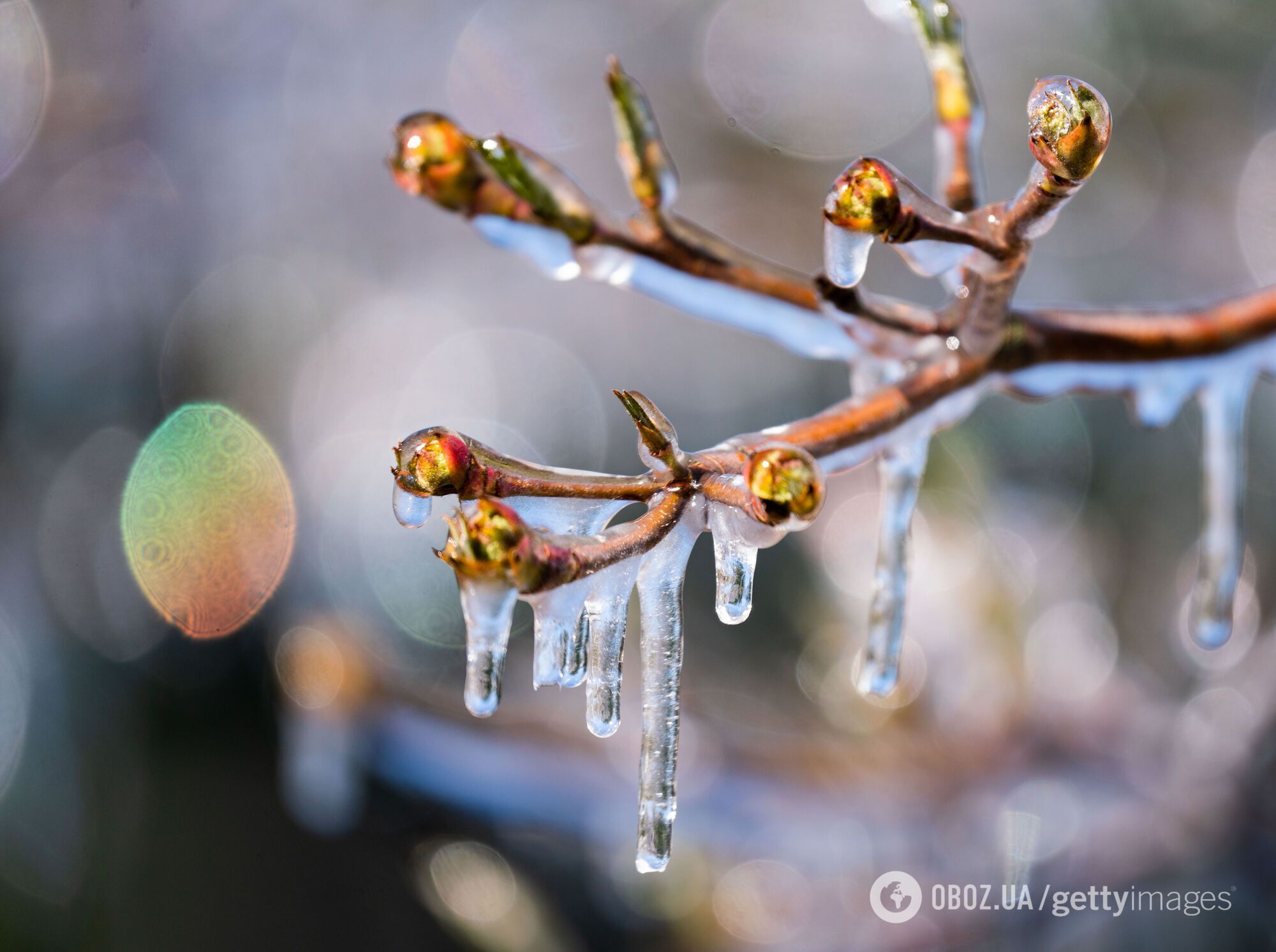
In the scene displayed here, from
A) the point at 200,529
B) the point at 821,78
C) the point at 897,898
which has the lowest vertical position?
the point at 897,898

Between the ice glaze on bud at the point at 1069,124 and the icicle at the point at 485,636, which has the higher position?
the ice glaze on bud at the point at 1069,124

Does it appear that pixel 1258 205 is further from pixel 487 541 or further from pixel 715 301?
pixel 487 541

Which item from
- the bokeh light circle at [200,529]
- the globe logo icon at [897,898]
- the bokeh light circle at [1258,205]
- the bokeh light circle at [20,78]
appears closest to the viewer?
the globe logo icon at [897,898]

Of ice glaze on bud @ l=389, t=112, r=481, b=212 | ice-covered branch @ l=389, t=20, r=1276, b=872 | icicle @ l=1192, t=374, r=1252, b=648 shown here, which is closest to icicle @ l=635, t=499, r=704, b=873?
ice-covered branch @ l=389, t=20, r=1276, b=872

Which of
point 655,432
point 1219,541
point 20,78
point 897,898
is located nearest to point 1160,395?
point 1219,541

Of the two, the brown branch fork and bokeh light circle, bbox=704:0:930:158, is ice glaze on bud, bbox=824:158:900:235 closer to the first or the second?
the brown branch fork

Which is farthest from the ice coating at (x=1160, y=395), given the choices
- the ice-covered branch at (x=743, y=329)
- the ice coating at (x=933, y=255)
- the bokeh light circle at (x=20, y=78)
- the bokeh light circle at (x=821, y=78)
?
the bokeh light circle at (x=821, y=78)

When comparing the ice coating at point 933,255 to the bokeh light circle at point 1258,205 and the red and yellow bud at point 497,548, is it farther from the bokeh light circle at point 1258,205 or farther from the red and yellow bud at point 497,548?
the bokeh light circle at point 1258,205

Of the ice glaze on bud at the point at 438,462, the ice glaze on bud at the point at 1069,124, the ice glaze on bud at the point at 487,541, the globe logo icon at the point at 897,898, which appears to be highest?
the ice glaze on bud at the point at 1069,124

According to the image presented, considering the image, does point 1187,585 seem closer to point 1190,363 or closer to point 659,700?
point 1190,363
